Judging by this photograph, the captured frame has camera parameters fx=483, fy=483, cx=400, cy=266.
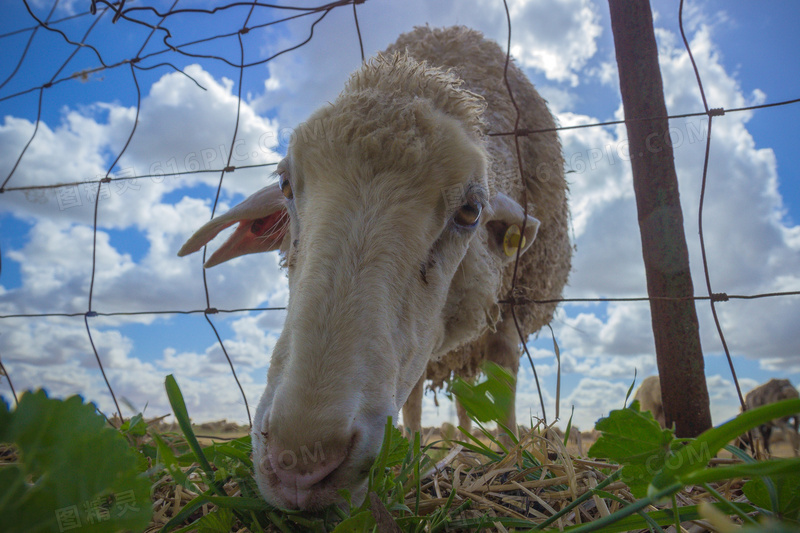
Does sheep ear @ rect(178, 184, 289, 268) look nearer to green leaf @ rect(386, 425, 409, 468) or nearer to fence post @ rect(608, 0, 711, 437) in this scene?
green leaf @ rect(386, 425, 409, 468)

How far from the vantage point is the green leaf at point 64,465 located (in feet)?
1.74

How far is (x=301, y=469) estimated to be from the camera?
0.99 meters

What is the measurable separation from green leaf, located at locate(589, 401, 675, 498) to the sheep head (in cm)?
51

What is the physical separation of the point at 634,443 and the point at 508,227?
1.68 metres

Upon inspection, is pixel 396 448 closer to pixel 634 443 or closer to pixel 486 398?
pixel 486 398

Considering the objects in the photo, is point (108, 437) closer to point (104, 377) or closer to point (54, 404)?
point (54, 404)

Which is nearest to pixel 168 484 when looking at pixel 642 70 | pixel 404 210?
pixel 404 210

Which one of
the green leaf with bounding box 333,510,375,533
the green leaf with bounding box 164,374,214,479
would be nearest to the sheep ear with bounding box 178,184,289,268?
the green leaf with bounding box 164,374,214,479

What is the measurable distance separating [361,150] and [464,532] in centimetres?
110

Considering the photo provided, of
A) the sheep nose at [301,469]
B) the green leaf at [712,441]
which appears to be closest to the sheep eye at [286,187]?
the sheep nose at [301,469]

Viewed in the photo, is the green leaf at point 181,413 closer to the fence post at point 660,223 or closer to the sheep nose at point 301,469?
the sheep nose at point 301,469

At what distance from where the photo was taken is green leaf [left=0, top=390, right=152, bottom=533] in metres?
0.53

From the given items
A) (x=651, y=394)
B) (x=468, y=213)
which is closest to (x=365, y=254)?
(x=468, y=213)

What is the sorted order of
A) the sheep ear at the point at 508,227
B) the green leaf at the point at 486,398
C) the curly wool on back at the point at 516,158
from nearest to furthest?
the green leaf at the point at 486,398 → the sheep ear at the point at 508,227 → the curly wool on back at the point at 516,158
